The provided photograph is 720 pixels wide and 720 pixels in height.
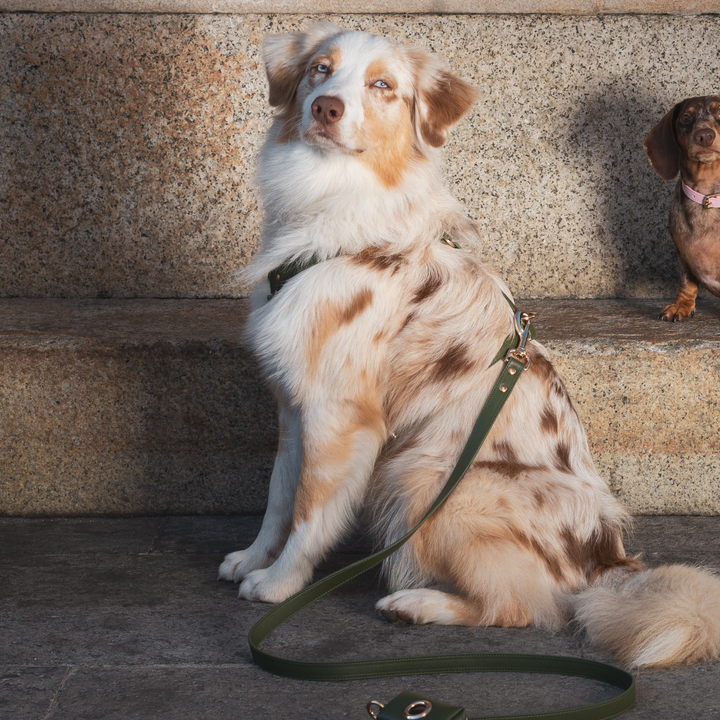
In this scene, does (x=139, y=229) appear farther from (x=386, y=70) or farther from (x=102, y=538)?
(x=386, y=70)

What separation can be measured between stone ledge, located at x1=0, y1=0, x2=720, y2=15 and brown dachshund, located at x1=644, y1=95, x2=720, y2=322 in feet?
2.41

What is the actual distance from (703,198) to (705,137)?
276mm

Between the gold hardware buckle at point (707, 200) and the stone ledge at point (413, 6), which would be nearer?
the gold hardware buckle at point (707, 200)

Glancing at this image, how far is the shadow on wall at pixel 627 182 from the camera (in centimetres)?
397

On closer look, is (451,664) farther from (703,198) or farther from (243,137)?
(243,137)

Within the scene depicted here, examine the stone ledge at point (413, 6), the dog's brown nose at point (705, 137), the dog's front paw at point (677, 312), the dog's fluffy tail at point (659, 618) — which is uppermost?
the stone ledge at point (413, 6)

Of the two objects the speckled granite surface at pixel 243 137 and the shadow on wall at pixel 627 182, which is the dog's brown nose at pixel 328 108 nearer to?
the speckled granite surface at pixel 243 137

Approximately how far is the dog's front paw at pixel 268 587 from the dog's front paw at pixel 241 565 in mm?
132

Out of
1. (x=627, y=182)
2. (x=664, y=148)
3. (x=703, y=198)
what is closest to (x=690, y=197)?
(x=703, y=198)

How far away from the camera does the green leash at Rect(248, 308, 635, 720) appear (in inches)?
68.7

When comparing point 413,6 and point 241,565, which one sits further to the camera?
point 413,6

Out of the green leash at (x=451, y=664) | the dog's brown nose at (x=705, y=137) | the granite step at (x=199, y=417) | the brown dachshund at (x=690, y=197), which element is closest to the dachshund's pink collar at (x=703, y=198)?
the brown dachshund at (x=690, y=197)

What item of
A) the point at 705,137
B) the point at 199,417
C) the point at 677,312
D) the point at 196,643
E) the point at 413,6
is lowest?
the point at 196,643

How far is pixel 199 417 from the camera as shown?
11.1ft
